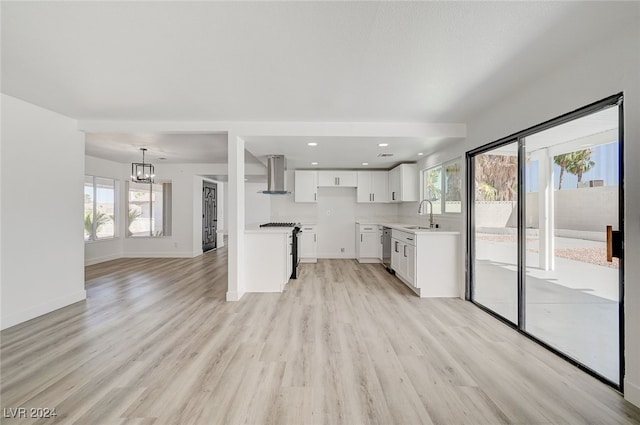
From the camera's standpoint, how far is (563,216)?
3.84 metres

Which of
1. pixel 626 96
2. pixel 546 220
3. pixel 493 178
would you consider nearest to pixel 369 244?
pixel 493 178

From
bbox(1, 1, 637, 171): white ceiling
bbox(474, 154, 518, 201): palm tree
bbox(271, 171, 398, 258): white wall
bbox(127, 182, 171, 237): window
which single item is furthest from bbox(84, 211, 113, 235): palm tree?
bbox(474, 154, 518, 201): palm tree

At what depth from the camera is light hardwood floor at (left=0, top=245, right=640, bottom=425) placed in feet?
5.48

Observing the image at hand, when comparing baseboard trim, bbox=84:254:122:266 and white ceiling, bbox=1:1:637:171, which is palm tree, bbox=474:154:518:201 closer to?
white ceiling, bbox=1:1:637:171

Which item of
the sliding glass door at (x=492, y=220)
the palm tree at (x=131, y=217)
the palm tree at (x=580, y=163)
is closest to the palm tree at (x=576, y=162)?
the palm tree at (x=580, y=163)

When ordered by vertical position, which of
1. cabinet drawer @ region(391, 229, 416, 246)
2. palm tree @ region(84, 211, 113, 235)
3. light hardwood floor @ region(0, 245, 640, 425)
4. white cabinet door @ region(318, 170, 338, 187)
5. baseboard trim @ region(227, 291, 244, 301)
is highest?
white cabinet door @ region(318, 170, 338, 187)

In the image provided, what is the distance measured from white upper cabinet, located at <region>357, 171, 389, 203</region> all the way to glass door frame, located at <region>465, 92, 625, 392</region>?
2.95 m

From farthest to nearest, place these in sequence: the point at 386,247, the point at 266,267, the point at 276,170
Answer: the point at 386,247, the point at 276,170, the point at 266,267

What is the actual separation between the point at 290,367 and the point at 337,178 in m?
5.09

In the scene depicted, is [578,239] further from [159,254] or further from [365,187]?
[159,254]

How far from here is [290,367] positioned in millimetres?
2156

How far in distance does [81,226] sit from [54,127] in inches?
51.6

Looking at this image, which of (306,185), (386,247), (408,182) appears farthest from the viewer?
(306,185)

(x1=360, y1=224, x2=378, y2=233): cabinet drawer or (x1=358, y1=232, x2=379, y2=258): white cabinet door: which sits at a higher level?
(x1=360, y1=224, x2=378, y2=233): cabinet drawer
